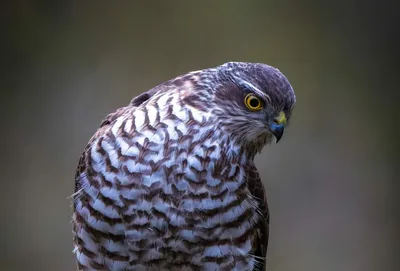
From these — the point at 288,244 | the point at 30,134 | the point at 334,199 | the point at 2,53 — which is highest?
the point at 2,53

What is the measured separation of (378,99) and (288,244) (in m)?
1.41

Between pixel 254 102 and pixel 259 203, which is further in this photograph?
pixel 259 203

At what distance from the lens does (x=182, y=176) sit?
2.18 m

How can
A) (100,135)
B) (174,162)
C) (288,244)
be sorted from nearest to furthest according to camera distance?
(174,162) → (100,135) → (288,244)

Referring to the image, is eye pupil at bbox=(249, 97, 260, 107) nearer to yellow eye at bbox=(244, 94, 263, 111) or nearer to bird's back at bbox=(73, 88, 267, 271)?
yellow eye at bbox=(244, 94, 263, 111)

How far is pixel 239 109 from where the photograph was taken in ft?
7.54

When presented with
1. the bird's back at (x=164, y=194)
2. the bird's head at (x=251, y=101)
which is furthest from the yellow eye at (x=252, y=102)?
the bird's back at (x=164, y=194)

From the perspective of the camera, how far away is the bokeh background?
4797 mm

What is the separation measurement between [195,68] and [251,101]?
2496 millimetres

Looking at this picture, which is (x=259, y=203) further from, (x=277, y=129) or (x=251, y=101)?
(x=251, y=101)

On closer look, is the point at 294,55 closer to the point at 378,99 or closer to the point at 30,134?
the point at 378,99

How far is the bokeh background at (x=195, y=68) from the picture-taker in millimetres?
4797

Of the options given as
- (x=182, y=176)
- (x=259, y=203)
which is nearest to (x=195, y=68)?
(x=259, y=203)

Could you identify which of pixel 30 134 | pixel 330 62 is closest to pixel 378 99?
pixel 330 62
